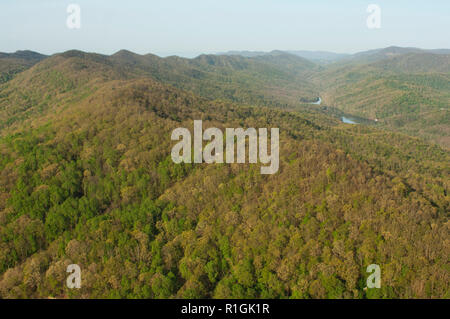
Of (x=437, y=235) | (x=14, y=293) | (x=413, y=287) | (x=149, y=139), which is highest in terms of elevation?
(x=149, y=139)

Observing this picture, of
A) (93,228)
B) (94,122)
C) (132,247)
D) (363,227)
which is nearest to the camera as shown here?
(363,227)

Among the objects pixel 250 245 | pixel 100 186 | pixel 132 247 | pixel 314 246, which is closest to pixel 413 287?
pixel 314 246

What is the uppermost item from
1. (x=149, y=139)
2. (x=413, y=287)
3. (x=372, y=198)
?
(x=149, y=139)

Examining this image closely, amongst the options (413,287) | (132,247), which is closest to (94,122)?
(132,247)

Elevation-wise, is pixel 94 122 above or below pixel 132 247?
above

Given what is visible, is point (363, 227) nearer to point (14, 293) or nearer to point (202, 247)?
point (202, 247)

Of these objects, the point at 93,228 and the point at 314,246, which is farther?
the point at 93,228

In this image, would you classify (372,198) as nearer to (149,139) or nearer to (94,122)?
(149,139)

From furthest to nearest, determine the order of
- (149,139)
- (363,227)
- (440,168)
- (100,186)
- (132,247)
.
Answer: (440,168), (149,139), (100,186), (132,247), (363,227)

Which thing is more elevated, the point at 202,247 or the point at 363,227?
the point at 363,227
